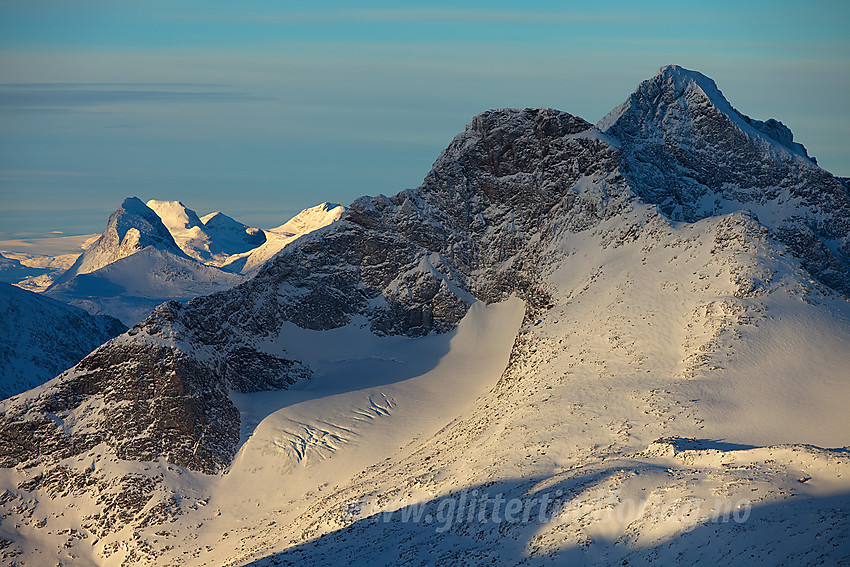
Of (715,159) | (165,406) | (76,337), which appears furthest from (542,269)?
(76,337)

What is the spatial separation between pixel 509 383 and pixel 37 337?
98.8 metres

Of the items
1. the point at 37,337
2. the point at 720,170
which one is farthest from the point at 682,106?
the point at 37,337

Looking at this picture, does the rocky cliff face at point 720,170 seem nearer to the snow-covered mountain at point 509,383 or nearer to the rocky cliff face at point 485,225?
the rocky cliff face at point 485,225

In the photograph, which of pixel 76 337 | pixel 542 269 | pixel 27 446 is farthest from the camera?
pixel 76 337

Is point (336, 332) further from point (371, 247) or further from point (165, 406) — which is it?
point (165, 406)

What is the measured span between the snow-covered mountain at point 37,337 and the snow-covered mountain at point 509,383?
2058 inches

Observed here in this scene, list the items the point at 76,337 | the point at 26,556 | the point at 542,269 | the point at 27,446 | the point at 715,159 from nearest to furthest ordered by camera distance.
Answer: the point at 26,556 < the point at 27,446 < the point at 542,269 < the point at 715,159 < the point at 76,337

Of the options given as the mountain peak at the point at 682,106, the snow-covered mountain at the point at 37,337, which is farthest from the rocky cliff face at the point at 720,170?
the snow-covered mountain at the point at 37,337

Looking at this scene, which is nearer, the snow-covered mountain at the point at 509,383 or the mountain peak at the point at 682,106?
the snow-covered mountain at the point at 509,383

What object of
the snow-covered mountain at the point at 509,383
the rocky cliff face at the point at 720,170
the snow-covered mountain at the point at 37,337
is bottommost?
the snow-covered mountain at the point at 37,337

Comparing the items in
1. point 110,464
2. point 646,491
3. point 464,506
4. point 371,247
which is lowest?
point 110,464

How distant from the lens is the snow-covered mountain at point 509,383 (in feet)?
232

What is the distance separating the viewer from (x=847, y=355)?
305 feet

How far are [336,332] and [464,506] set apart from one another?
50340 millimetres
